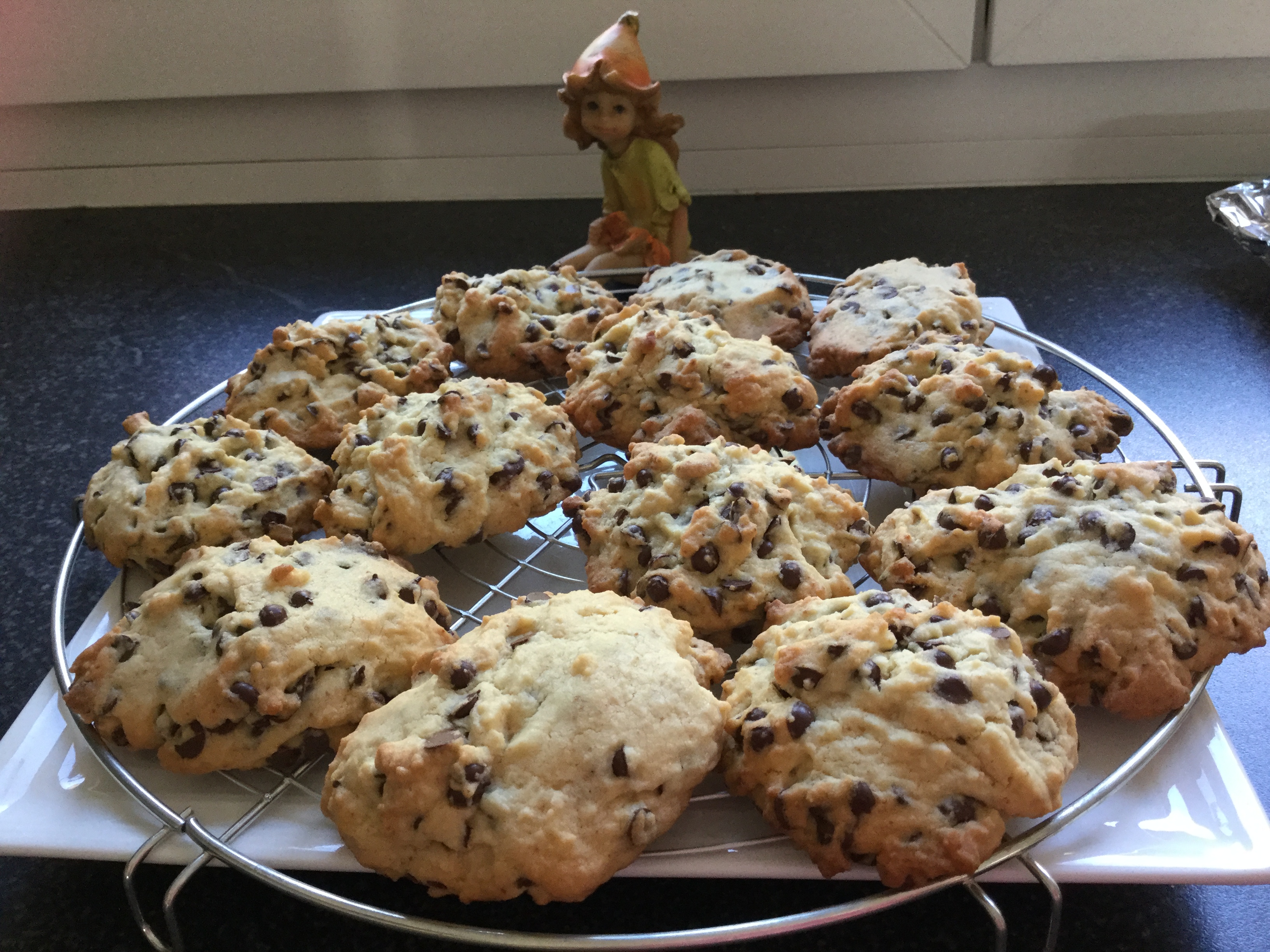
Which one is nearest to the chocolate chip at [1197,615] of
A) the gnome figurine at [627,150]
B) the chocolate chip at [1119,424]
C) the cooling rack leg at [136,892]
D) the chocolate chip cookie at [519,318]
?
the chocolate chip at [1119,424]

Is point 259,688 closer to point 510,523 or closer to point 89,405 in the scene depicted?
point 510,523

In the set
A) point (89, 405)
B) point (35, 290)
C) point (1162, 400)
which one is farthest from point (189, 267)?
point (1162, 400)

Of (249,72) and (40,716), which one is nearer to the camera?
(40,716)

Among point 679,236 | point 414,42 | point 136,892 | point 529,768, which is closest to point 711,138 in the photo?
point 679,236

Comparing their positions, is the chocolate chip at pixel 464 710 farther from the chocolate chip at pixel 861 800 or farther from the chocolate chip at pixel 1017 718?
the chocolate chip at pixel 1017 718

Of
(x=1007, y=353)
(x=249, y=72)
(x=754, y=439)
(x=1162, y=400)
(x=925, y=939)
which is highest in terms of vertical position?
(x=249, y=72)

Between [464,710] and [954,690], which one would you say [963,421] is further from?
[464,710]
